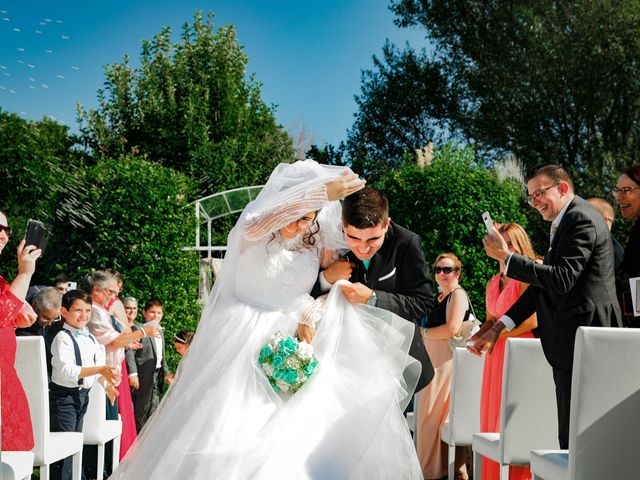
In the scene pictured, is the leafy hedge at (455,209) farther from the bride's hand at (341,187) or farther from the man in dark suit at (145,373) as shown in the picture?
the bride's hand at (341,187)

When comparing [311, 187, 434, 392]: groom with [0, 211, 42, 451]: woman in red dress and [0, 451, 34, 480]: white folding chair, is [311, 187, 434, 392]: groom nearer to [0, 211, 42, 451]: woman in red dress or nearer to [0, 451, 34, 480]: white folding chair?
[0, 211, 42, 451]: woman in red dress

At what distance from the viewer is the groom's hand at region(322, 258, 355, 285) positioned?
11.8 ft

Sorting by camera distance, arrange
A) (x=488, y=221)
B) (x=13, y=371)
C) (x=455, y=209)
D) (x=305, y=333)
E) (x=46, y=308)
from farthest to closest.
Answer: (x=455, y=209) < (x=46, y=308) < (x=488, y=221) < (x=13, y=371) < (x=305, y=333)

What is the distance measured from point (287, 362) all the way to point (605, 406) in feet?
4.51

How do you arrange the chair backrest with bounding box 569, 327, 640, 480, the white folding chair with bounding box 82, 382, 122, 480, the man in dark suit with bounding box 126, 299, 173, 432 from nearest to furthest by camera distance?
1. the chair backrest with bounding box 569, 327, 640, 480
2. the white folding chair with bounding box 82, 382, 122, 480
3. the man in dark suit with bounding box 126, 299, 173, 432

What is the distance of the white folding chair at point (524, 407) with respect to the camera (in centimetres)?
410

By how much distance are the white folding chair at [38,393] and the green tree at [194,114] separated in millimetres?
15922

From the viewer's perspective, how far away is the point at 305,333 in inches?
137

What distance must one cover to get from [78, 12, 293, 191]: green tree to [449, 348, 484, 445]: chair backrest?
1520 centimetres

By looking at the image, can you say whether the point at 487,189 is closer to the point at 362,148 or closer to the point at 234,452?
the point at 234,452

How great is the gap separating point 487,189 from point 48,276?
614 centimetres

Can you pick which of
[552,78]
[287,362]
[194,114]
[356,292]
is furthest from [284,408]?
[552,78]

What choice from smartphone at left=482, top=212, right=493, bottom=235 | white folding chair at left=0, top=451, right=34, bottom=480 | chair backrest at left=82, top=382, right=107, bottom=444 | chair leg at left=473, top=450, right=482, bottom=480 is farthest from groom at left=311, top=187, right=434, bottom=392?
chair backrest at left=82, top=382, right=107, bottom=444

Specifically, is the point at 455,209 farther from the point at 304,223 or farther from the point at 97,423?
the point at 304,223
